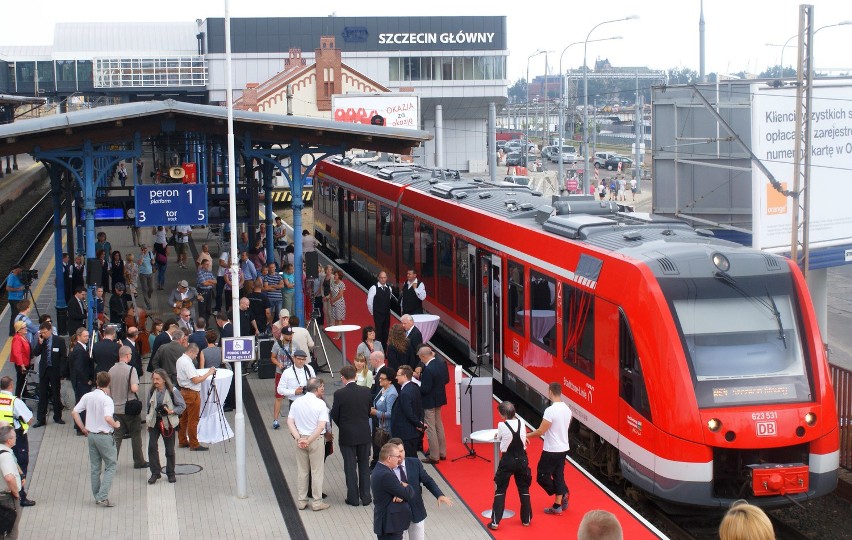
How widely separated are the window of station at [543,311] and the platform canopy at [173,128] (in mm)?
5047

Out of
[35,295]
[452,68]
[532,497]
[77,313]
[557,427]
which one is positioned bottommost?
[532,497]

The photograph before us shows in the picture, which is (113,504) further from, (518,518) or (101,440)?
(518,518)

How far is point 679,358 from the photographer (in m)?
11.7

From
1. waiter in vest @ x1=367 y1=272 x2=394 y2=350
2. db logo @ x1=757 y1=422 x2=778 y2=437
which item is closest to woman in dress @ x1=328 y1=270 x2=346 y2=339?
waiter in vest @ x1=367 y1=272 x2=394 y2=350

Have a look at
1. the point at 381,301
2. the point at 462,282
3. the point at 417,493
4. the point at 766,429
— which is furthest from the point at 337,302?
the point at 417,493

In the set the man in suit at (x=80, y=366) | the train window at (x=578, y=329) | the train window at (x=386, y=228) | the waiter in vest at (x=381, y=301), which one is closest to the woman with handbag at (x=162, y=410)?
the man in suit at (x=80, y=366)

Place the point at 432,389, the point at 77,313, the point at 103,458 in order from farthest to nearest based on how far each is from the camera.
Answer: the point at 77,313
the point at 432,389
the point at 103,458

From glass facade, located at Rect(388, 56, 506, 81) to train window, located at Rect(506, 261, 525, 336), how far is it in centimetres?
6962

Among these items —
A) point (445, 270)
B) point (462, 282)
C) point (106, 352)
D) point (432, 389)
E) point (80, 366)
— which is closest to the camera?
point (432, 389)

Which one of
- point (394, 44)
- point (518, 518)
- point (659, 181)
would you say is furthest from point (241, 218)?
point (394, 44)

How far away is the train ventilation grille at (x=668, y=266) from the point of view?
1227 cm

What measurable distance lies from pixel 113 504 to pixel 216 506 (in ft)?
3.80

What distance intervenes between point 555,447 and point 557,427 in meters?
0.22

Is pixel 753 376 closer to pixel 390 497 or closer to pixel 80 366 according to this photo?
pixel 390 497
